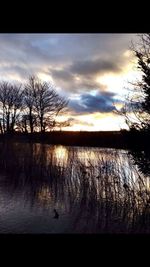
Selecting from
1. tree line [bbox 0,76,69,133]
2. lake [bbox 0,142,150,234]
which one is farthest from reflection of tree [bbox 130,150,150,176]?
tree line [bbox 0,76,69,133]

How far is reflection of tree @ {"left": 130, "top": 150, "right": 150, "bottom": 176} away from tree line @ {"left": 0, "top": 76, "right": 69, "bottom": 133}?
7.55 metres

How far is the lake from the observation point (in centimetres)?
302

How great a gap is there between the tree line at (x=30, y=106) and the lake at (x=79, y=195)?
6907 millimetres

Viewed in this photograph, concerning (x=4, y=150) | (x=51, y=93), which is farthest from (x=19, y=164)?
(x=51, y=93)

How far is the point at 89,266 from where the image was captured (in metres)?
1.23

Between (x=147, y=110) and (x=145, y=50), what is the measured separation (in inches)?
43.4

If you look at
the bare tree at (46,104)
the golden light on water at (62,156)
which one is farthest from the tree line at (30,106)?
the golden light on water at (62,156)

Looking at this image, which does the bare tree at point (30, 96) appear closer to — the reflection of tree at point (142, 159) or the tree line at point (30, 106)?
the tree line at point (30, 106)

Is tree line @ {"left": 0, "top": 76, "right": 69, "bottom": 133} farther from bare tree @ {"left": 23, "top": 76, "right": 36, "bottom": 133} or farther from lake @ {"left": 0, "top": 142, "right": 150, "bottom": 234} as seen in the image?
lake @ {"left": 0, "top": 142, "right": 150, "bottom": 234}

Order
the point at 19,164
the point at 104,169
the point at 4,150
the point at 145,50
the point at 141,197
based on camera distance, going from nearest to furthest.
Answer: the point at 141,197 < the point at 104,169 < the point at 145,50 < the point at 19,164 < the point at 4,150

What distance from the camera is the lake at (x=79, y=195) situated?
302 cm

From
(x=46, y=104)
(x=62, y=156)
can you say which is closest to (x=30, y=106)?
(x=46, y=104)
